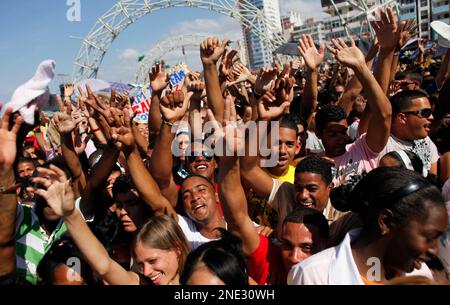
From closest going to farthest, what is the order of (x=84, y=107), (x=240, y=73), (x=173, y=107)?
(x=173, y=107)
(x=84, y=107)
(x=240, y=73)

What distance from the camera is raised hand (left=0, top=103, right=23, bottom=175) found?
1847mm

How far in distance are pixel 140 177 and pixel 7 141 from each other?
762 millimetres

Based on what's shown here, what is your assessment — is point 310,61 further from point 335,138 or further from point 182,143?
point 182,143

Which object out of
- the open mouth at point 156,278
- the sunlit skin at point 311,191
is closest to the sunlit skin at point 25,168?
the open mouth at point 156,278

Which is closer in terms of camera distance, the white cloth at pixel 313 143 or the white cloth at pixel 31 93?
the white cloth at pixel 31 93

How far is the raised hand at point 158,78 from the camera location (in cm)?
354

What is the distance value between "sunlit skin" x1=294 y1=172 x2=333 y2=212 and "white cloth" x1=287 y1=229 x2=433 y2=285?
2.51ft

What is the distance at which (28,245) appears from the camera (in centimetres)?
218

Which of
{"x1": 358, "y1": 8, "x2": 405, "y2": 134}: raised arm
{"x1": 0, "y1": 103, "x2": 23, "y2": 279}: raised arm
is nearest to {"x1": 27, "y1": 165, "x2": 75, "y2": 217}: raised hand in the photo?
{"x1": 0, "y1": 103, "x2": 23, "y2": 279}: raised arm

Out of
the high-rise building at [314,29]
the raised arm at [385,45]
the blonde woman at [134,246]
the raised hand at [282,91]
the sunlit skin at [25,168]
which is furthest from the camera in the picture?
the high-rise building at [314,29]

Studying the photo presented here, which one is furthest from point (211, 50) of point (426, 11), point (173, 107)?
point (426, 11)

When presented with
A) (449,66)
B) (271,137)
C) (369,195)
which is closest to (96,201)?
(271,137)

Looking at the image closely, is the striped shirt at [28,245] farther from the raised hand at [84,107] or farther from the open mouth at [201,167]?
the open mouth at [201,167]

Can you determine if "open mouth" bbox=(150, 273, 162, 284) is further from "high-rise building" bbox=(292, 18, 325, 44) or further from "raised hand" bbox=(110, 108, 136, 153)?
"high-rise building" bbox=(292, 18, 325, 44)
